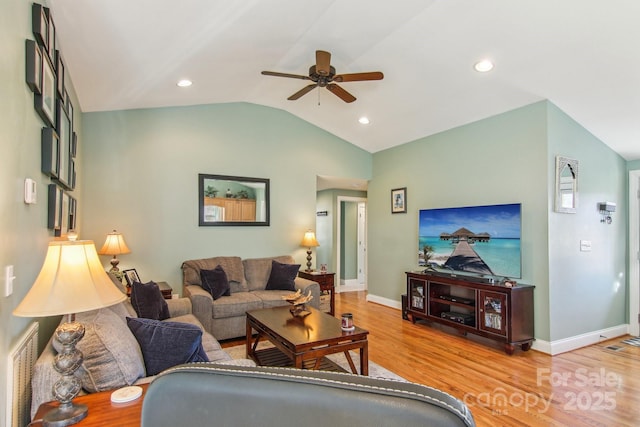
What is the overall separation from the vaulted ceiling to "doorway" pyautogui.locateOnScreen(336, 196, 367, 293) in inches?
137

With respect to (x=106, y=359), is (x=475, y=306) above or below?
below

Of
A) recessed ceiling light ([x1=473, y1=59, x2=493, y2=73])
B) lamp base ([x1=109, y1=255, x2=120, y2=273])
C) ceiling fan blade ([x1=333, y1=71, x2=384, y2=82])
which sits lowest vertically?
lamp base ([x1=109, y1=255, x2=120, y2=273])

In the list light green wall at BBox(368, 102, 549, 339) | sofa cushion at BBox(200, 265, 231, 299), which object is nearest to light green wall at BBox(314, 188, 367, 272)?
light green wall at BBox(368, 102, 549, 339)

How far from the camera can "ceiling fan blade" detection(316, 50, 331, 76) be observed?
3.06 metres

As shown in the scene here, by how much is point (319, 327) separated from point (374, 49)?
2.76 metres

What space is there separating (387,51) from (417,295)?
3.15m

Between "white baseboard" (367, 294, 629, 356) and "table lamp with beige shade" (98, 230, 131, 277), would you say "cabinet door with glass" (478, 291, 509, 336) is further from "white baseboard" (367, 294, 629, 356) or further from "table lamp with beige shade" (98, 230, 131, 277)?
"table lamp with beige shade" (98, 230, 131, 277)

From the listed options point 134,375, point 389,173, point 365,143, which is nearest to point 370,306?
point 389,173

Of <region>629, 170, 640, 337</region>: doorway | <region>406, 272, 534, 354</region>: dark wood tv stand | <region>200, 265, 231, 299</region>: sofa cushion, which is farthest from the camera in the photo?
<region>629, 170, 640, 337</region>: doorway

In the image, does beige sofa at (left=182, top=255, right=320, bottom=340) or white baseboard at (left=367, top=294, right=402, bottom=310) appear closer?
beige sofa at (left=182, top=255, right=320, bottom=340)

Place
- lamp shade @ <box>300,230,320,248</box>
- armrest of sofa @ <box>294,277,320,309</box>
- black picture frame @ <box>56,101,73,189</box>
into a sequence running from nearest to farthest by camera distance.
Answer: black picture frame @ <box>56,101,73,189</box>
armrest of sofa @ <box>294,277,320,309</box>
lamp shade @ <box>300,230,320,248</box>

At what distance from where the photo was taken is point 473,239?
4.43 metres

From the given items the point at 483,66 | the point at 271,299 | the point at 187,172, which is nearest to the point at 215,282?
the point at 271,299

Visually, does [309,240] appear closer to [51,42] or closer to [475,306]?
[475,306]
